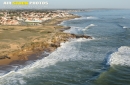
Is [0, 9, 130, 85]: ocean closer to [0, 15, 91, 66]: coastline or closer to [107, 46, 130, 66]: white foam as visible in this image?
[107, 46, 130, 66]: white foam

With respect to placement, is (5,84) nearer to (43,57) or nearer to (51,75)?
(51,75)

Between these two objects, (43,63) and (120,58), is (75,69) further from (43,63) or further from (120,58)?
(120,58)

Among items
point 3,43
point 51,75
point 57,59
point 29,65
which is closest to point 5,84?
point 51,75

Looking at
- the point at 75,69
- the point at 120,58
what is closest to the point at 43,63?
the point at 75,69

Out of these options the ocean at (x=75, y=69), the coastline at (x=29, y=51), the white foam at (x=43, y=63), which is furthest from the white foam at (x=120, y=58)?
the coastline at (x=29, y=51)

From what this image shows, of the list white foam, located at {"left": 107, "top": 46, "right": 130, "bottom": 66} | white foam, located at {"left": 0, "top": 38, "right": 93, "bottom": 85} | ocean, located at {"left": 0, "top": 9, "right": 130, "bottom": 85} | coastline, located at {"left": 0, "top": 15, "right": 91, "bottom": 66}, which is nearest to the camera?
ocean, located at {"left": 0, "top": 9, "right": 130, "bottom": 85}

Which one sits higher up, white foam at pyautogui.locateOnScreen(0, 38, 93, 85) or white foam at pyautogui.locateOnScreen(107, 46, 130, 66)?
white foam at pyautogui.locateOnScreen(107, 46, 130, 66)

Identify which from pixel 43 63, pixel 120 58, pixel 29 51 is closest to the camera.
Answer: pixel 43 63

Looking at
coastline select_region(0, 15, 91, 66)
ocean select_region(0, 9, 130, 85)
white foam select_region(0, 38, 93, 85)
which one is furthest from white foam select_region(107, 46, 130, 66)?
coastline select_region(0, 15, 91, 66)

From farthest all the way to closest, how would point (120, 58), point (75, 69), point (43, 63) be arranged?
1. point (120, 58)
2. point (43, 63)
3. point (75, 69)
